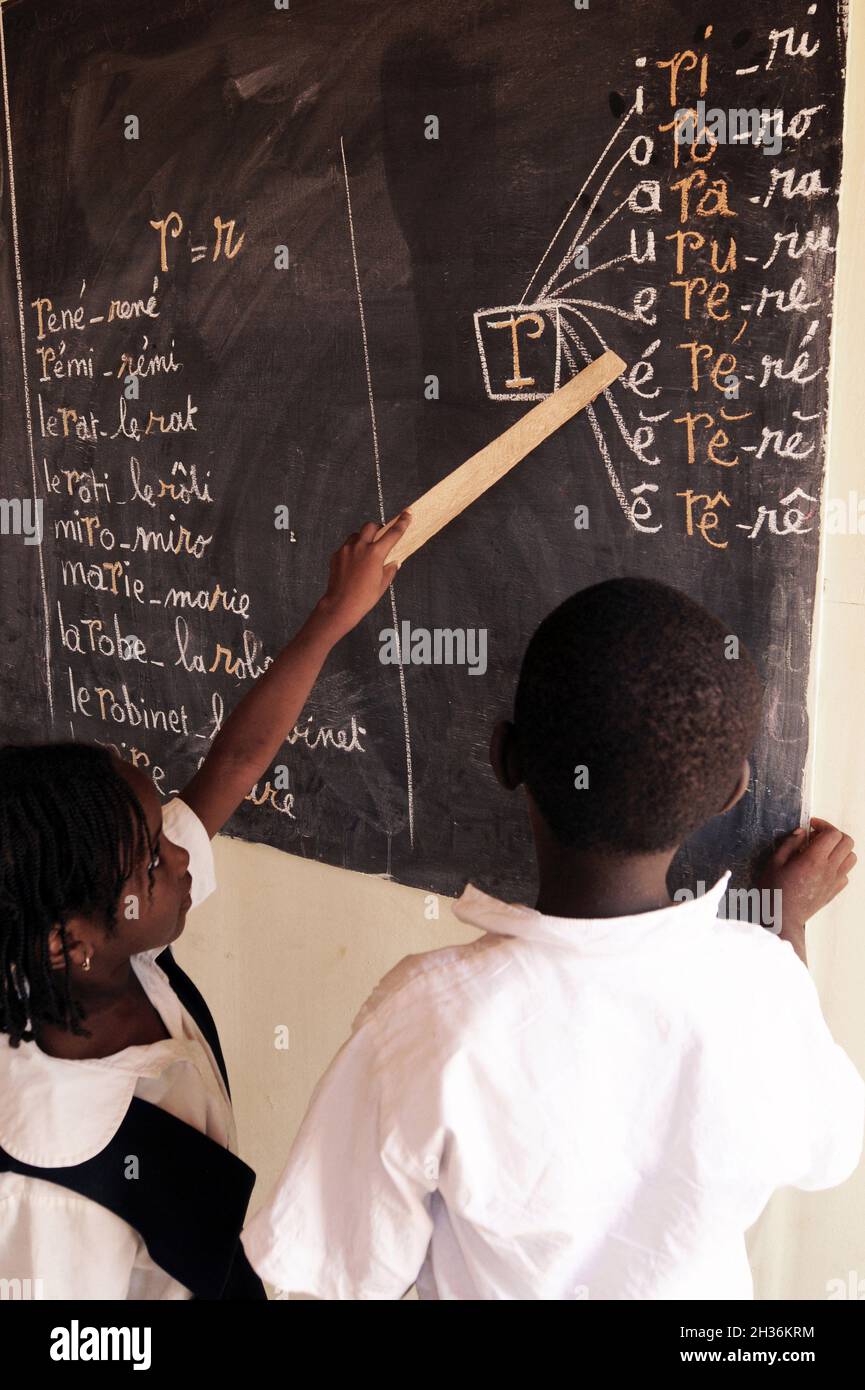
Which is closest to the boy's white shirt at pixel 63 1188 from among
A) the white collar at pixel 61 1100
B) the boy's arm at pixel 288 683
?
the white collar at pixel 61 1100

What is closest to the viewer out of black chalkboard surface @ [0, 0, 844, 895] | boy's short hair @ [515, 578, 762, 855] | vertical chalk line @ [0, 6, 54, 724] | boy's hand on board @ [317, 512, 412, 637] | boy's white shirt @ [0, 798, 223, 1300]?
boy's short hair @ [515, 578, 762, 855]

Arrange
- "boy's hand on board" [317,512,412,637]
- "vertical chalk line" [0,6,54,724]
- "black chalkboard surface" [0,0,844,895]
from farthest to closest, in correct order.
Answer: "vertical chalk line" [0,6,54,724] < "boy's hand on board" [317,512,412,637] < "black chalkboard surface" [0,0,844,895]

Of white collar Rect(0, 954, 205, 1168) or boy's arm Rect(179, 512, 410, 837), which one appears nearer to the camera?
white collar Rect(0, 954, 205, 1168)

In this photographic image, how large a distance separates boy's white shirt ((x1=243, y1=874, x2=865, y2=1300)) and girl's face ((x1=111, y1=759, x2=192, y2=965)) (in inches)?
11.9

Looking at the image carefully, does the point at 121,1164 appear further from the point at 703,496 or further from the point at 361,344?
the point at 361,344

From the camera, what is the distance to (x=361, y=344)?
1370 millimetres

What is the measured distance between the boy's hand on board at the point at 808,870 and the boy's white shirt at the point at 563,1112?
0.91 feet

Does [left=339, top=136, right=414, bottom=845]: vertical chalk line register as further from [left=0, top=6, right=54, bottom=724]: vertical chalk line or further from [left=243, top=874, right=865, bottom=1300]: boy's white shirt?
[left=0, top=6, right=54, bottom=724]: vertical chalk line

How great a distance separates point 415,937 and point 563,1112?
747mm

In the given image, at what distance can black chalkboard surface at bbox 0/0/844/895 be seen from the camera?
42.4 inches

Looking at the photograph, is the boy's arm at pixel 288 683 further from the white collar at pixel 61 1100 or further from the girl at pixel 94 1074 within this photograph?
the white collar at pixel 61 1100

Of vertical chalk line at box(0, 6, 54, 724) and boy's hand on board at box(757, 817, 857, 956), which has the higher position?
vertical chalk line at box(0, 6, 54, 724)

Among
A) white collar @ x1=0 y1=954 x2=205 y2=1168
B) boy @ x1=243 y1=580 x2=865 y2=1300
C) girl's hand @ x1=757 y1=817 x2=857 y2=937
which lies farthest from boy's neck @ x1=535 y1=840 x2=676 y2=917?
white collar @ x1=0 y1=954 x2=205 y2=1168

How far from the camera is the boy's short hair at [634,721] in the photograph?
74cm
